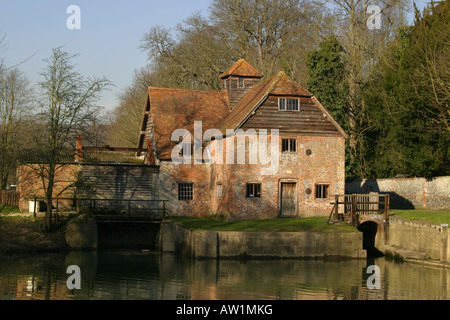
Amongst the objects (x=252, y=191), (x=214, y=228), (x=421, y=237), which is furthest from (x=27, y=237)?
(x=421, y=237)

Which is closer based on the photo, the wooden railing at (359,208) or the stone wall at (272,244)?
the stone wall at (272,244)

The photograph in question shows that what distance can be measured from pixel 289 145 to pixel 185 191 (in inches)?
293

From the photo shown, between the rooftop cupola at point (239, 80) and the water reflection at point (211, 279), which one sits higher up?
the rooftop cupola at point (239, 80)

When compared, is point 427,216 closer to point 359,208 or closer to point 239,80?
point 359,208

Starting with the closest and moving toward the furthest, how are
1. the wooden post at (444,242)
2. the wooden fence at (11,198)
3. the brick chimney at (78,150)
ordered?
the wooden post at (444,242)
the brick chimney at (78,150)
the wooden fence at (11,198)

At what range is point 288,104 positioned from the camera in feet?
118

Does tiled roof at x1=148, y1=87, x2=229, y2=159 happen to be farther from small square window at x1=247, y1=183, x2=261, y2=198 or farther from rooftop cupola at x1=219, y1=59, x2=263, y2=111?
small square window at x1=247, y1=183, x2=261, y2=198

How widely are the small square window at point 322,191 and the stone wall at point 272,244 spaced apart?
571 cm

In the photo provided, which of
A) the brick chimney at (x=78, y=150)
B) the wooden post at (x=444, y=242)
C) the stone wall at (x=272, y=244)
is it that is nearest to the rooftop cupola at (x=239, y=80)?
the brick chimney at (x=78, y=150)

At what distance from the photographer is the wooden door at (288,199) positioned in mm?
35719

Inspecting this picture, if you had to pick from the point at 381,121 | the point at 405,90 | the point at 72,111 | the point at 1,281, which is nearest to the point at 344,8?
the point at 381,121

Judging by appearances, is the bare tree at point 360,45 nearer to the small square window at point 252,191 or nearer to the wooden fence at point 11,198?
the small square window at point 252,191

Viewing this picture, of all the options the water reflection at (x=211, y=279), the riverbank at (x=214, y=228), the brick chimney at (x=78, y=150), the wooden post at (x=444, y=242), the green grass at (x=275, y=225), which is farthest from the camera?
the brick chimney at (x=78, y=150)

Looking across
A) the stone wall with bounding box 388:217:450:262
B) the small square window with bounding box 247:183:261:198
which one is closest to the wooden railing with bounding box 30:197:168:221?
the small square window with bounding box 247:183:261:198
